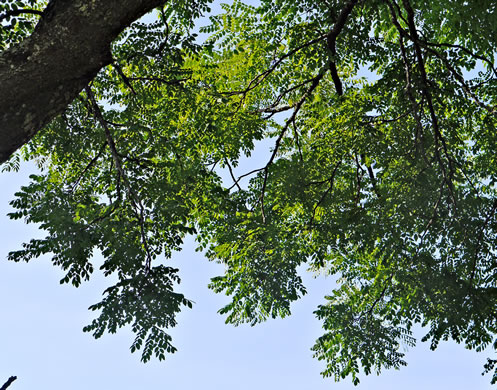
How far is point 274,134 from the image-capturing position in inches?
489

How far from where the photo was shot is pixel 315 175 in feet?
35.9

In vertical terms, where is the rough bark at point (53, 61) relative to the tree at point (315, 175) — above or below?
below

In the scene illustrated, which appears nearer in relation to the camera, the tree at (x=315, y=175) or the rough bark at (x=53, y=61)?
the rough bark at (x=53, y=61)

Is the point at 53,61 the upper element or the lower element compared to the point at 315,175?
lower

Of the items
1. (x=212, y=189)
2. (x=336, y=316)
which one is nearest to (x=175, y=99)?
(x=212, y=189)

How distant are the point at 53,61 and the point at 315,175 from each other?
7.92 m

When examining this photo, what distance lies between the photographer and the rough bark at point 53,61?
340cm

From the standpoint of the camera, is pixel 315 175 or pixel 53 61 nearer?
pixel 53 61

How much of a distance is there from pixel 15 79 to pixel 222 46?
7852 millimetres

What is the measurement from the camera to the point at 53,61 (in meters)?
3.51

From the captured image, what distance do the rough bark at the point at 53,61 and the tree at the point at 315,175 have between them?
347 centimetres

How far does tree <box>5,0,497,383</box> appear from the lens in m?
7.86

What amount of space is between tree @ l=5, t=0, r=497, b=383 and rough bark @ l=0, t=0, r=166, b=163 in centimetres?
347

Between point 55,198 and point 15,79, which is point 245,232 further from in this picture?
point 15,79
